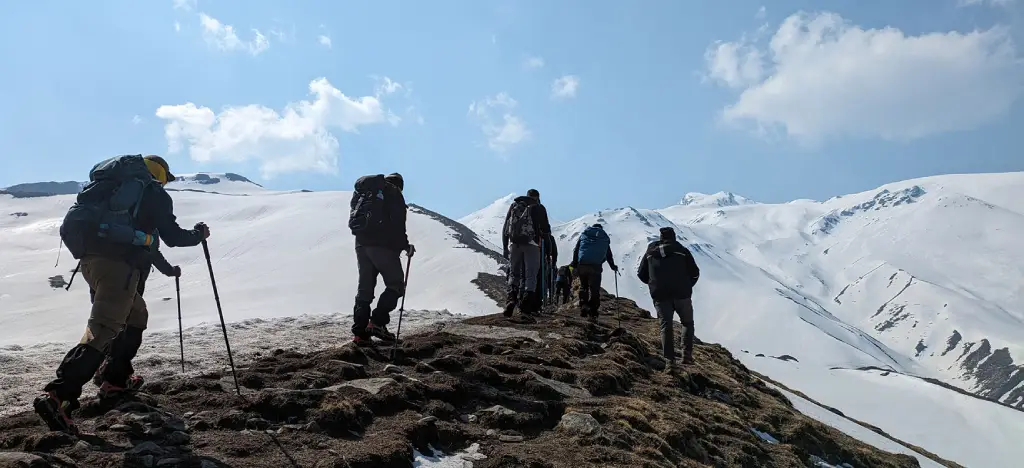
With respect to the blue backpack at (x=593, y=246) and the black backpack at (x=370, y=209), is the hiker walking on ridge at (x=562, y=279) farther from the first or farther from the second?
the black backpack at (x=370, y=209)

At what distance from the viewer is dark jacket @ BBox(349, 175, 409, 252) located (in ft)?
37.5

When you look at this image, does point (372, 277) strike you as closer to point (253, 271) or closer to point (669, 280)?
point (669, 280)

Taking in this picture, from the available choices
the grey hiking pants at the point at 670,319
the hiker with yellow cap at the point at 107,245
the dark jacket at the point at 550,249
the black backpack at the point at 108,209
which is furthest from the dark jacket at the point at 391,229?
the dark jacket at the point at 550,249

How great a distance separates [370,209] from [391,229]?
48cm

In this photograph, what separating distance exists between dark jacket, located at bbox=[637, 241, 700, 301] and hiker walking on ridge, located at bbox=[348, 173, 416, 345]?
17.6 ft

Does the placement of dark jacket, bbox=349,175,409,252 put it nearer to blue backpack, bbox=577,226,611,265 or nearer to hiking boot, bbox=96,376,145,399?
hiking boot, bbox=96,376,145,399

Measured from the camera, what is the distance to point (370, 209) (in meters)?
11.4

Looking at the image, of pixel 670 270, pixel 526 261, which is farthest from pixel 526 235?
pixel 670 270

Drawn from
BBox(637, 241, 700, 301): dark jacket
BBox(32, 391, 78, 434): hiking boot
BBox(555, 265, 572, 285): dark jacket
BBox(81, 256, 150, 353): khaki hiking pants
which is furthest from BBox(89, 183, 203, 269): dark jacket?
BBox(555, 265, 572, 285): dark jacket

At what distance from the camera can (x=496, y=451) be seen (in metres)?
7.11

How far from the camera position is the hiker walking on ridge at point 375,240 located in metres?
Result: 11.4

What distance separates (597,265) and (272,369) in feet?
31.3

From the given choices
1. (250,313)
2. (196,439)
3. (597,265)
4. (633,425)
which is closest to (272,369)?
(196,439)

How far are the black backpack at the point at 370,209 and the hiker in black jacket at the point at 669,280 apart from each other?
18.8 ft
